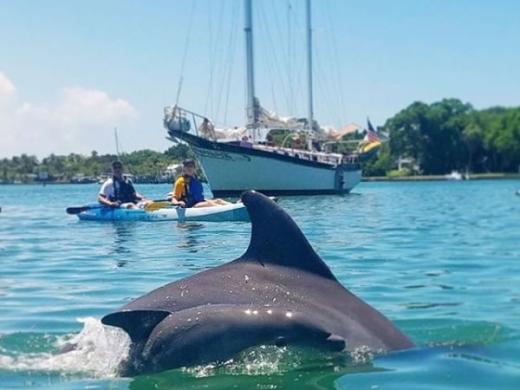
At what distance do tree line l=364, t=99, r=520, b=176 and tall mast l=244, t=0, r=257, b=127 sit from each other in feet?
230

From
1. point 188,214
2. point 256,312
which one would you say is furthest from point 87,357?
point 188,214

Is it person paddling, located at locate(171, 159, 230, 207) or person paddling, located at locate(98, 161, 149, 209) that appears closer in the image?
person paddling, located at locate(171, 159, 230, 207)

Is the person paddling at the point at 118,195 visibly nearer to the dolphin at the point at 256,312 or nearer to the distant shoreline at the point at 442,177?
the dolphin at the point at 256,312

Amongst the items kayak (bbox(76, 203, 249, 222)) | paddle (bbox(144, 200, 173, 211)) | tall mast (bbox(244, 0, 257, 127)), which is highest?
tall mast (bbox(244, 0, 257, 127))

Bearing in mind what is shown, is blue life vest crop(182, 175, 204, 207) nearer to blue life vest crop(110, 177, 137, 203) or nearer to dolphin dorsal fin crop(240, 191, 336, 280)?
blue life vest crop(110, 177, 137, 203)

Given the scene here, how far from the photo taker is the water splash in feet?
24.3

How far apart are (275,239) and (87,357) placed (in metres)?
1.86

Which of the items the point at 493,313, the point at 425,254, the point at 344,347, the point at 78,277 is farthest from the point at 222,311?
the point at 425,254

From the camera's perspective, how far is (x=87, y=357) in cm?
774

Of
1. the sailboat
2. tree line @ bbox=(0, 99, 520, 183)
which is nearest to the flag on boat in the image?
the sailboat

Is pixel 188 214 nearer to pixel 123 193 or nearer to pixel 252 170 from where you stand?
pixel 123 193

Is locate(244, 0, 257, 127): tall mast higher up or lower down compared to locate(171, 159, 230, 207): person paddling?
higher up

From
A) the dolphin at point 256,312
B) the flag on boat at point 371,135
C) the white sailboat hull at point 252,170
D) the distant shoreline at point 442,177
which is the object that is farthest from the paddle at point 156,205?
the distant shoreline at point 442,177

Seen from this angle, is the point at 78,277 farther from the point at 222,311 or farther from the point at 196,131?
the point at 196,131
